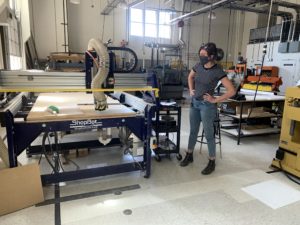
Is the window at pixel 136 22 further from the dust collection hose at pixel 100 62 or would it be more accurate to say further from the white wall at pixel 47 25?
the dust collection hose at pixel 100 62

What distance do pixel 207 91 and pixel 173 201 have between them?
1.27 meters

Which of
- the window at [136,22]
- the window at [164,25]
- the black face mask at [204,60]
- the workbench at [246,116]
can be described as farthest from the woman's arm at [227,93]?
the window at [164,25]

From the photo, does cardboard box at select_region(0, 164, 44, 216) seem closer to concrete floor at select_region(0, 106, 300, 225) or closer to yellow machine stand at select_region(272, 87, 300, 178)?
concrete floor at select_region(0, 106, 300, 225)

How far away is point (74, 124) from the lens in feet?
6.94

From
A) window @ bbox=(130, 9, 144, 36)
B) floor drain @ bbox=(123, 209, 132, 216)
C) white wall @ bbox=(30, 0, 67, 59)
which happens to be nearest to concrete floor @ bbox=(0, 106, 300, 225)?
floor drain @ bbox=(123, 209, 132, 216)

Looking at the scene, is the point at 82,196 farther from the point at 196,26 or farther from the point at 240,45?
the point at 240,45

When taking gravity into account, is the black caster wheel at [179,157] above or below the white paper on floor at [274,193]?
above

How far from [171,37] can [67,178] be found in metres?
9.45

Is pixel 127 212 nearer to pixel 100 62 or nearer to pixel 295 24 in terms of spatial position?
pixel 100 62

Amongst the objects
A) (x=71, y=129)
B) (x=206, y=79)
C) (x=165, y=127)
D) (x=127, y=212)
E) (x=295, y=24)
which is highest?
(x=295, y=24)

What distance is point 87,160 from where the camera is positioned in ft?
10.0

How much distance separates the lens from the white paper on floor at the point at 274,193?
2.21 metres

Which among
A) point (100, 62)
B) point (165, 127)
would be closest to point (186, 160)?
point (165, 127)

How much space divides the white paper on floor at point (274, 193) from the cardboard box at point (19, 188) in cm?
207
